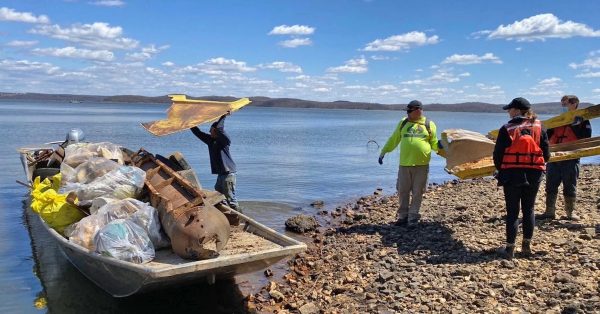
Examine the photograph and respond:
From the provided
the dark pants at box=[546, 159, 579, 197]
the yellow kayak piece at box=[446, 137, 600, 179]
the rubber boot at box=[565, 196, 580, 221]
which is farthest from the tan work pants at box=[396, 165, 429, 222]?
the rubber boot at box=[565, 196, 580, 221]

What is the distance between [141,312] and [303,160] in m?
22.2

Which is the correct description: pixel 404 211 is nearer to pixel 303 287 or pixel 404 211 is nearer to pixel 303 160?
pixel 303 287

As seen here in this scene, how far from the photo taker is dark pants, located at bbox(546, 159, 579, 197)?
8773 mm

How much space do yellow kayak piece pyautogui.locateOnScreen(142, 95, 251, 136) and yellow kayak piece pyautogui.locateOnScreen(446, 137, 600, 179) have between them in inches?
153

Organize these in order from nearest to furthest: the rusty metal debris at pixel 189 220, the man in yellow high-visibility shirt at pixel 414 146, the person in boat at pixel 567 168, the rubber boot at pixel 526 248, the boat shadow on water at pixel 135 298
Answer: the rusty metal debris at pixel 189 220, the rubber boot at pixel 526 248, the boat shadow on water at pixel 135 298, the person in boat at pixel 567 168, the man in yellow high-visibility shirt at pixel 414 146

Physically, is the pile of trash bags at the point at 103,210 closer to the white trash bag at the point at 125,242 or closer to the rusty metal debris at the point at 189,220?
the white trash bag at the point at 125,242

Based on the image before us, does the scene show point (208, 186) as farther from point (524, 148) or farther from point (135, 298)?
point (524, 148)

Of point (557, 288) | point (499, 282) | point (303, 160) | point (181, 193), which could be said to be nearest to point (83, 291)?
point (181, 193)

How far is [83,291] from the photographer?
8.24 meters

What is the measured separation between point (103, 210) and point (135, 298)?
1.52 metres

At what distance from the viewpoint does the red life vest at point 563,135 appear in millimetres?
8867

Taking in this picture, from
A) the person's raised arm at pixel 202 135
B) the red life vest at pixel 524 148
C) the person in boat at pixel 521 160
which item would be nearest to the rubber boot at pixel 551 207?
the person in boat at pixel 521 160

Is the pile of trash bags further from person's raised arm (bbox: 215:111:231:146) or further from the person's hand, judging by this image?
the person's hand

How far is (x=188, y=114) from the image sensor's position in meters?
8.54
